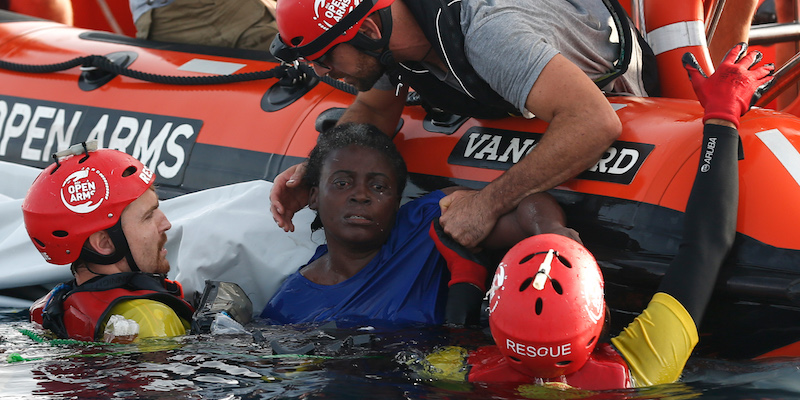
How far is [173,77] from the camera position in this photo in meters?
4.20

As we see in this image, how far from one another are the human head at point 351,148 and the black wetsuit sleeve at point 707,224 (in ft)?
3.66

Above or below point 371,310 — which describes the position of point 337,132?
above

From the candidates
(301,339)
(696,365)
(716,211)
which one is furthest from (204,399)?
(716,211)

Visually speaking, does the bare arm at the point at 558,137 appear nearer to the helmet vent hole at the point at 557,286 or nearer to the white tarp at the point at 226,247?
the helmet vent hole at the point at 557,286

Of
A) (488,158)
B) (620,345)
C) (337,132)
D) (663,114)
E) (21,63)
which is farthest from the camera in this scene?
(21,63)

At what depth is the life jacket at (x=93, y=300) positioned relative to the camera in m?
2.84

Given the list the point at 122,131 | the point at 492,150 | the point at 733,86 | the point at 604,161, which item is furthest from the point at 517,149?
the point at 122,131

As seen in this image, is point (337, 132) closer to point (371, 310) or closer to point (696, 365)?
point (371, 310)

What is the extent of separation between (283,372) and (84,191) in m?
1.03

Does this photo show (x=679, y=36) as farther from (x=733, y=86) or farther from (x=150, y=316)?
(x=150, y=316)

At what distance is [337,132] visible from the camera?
3430 millimetres

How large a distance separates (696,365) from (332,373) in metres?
1.02

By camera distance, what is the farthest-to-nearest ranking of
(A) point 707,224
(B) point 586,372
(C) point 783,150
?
1. (C) point 783,150
2. (A) point 707,224
3. (B) point 586,372

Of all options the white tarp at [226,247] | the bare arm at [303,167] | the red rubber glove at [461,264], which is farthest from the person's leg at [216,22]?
the red rubber glove at [461,264]
